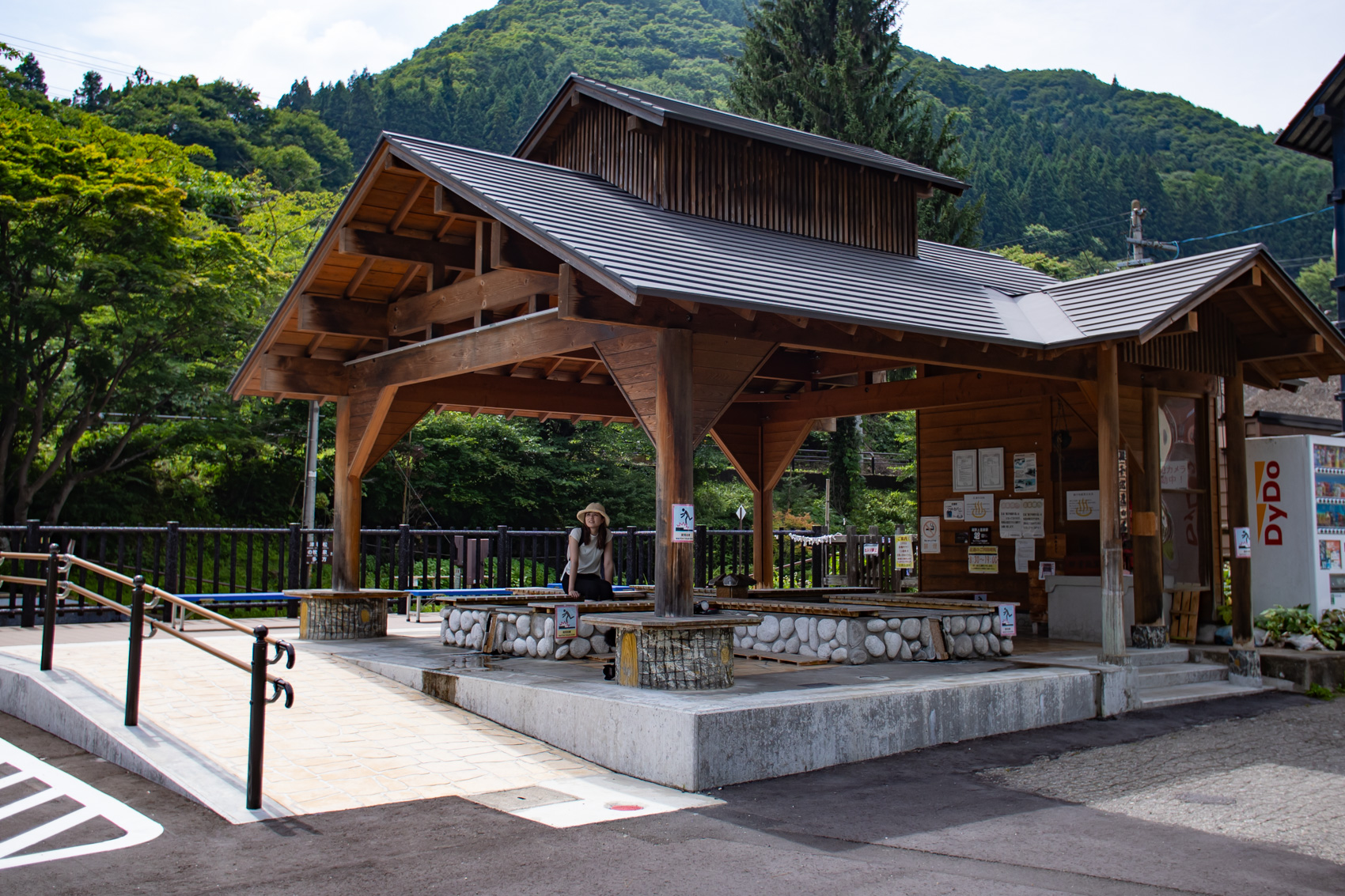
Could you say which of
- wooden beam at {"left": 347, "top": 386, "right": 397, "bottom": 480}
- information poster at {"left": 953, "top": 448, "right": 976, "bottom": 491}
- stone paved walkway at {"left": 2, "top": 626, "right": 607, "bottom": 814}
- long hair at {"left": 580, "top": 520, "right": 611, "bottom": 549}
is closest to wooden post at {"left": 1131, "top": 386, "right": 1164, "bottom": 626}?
information poster at {"left": 953, "top": 448, "right": 976, "bottom": 491}

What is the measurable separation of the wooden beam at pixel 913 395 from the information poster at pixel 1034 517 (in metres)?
1.66

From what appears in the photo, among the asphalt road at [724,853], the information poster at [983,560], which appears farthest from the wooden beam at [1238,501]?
the asphalt road at [724,853]

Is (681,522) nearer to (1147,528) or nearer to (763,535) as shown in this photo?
(1147,528)

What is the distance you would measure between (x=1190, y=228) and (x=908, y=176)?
1984 inches

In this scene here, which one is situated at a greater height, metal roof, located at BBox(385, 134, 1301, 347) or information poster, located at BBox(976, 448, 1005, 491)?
metal roof, located at BBox(385, 134, 1301, 347)

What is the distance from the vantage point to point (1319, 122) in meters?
18.0

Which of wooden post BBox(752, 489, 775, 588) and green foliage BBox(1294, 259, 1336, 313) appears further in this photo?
green foliage BBox(1294, 259, 1336, 313)

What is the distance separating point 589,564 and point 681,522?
11.5 feet

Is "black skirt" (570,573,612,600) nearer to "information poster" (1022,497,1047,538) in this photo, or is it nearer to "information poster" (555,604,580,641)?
"information poster" (555,604,580,641)

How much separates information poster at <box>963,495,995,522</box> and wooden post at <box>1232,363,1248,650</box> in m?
2.81

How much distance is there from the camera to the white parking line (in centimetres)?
485

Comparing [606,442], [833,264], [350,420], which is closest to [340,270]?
[350,420]

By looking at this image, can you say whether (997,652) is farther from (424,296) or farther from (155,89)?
(155,89)

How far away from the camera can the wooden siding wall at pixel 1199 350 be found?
10734 mm
